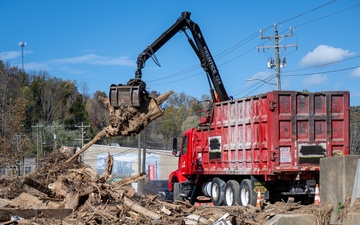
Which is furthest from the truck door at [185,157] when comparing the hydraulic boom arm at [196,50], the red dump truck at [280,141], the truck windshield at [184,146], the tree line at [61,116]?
the tree line at [61,116]

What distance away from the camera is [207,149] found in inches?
849

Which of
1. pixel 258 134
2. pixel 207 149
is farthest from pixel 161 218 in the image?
pixel 207 149

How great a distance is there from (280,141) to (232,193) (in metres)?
3.07

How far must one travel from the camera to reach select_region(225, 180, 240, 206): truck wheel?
19078 mm

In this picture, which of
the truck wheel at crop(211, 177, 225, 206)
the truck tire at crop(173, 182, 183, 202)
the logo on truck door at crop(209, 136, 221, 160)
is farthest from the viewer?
the truck tire at crop(173, 182, 183, 202)

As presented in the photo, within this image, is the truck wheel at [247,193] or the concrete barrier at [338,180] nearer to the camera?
the concrete barrier at [338,180]

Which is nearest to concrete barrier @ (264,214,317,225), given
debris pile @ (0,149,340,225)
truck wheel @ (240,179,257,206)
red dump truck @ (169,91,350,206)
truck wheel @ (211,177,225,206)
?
debris pile @ (0,149,340,225)

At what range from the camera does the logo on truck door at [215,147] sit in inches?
805

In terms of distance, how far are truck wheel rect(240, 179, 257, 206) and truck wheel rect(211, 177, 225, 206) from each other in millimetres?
1384

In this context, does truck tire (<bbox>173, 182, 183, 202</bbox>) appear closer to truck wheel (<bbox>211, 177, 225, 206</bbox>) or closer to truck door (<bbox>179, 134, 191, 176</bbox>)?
truck door (<bbox>179, 134, 191, 176</bbox>)

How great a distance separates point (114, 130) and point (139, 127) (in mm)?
718

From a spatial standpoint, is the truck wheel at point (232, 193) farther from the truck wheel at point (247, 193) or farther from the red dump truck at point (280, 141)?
the truck wheel at point (247, 193)

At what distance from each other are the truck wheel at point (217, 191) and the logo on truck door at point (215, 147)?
2.61 feet

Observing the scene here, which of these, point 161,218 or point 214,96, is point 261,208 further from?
point 214,96
